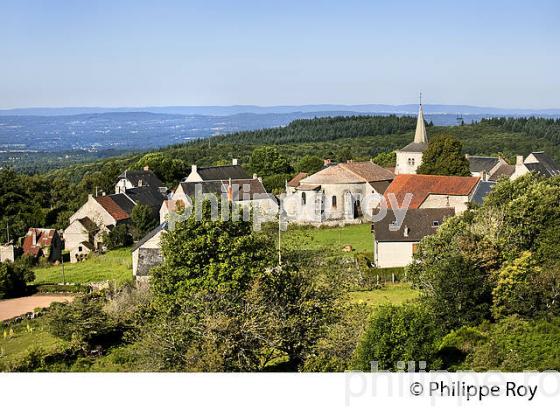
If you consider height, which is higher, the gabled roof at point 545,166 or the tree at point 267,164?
the gabled roof at point 545,166

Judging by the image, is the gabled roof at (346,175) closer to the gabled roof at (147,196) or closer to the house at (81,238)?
the gabled roof at (147,196)

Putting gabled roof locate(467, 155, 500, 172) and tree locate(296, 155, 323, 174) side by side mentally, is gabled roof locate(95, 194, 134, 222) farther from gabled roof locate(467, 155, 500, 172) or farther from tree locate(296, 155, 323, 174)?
gabled roof locate(467, 155, 500, 172)

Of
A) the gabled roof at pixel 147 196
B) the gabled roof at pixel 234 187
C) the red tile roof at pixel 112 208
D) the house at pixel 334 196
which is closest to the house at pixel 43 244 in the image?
the red tile roof at pixel 112 208

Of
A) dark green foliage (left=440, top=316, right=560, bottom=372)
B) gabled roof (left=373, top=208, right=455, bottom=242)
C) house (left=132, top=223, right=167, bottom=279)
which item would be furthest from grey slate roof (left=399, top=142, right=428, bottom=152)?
dark green foliage (left=440, top=316, right=560, bottom=372)

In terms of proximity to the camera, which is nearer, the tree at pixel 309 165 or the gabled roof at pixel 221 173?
the gabled roof at pixel 221 173

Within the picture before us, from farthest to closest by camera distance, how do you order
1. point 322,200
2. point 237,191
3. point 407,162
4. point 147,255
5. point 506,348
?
1. point 407,162
2. point 237,191
3. point 322,200
4. point 147,255
5. point 506,348

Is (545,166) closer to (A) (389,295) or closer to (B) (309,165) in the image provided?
(B) (309,165)

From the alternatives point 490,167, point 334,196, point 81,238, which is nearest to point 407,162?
point 490,167
